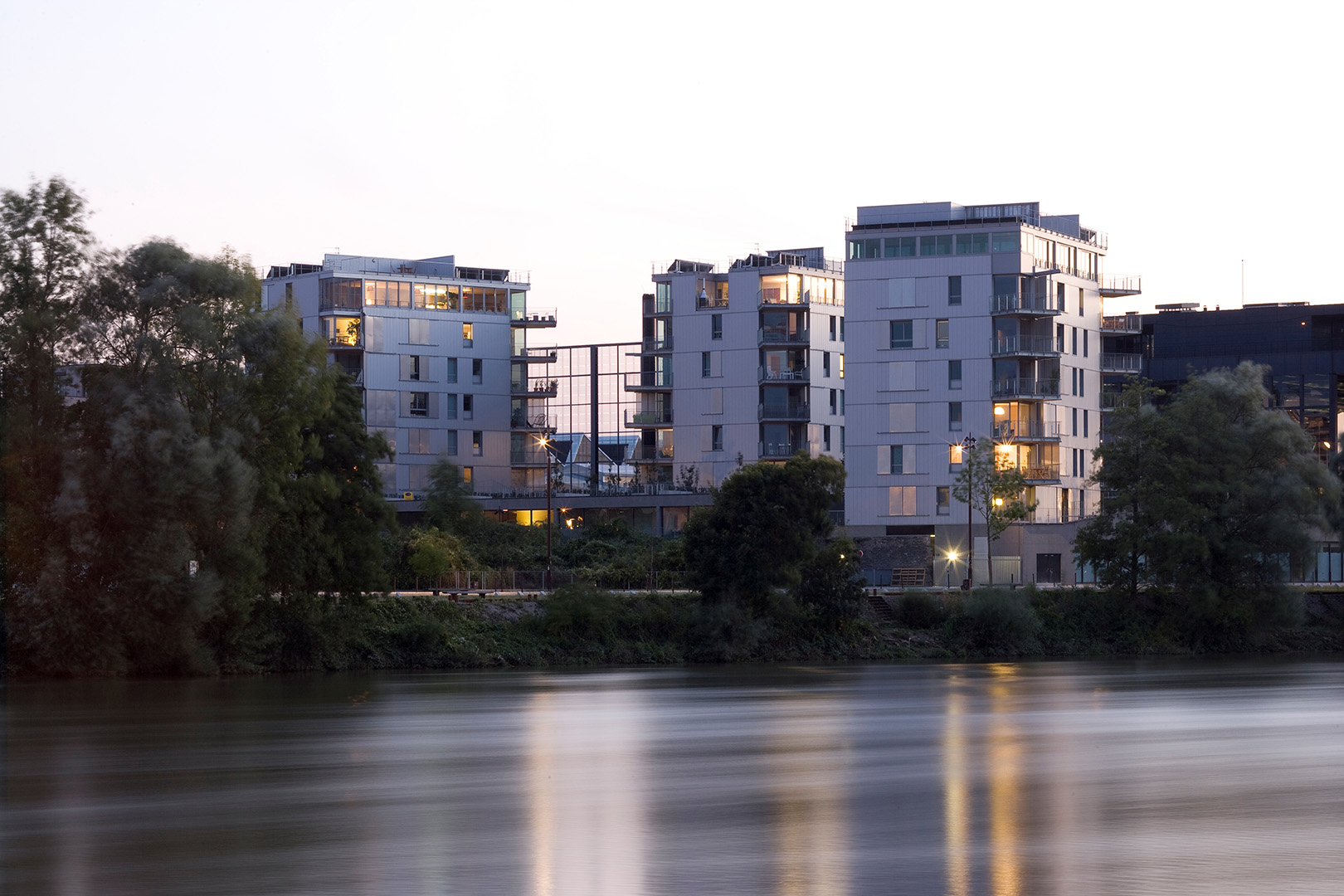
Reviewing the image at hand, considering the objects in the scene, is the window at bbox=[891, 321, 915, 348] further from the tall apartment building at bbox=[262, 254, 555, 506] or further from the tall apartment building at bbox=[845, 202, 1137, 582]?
the tall apartment building at bbox=[262, 254, 555, 506]

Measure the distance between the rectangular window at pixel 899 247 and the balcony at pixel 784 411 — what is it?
20.8 metres

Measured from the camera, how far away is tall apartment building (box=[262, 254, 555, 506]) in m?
141

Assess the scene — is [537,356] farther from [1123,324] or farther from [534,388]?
[1123,324]

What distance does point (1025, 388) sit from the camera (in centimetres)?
12188

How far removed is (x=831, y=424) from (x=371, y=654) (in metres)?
73.7

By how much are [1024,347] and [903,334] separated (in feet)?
28.5

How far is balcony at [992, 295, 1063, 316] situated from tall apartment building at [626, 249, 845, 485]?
23729 mm

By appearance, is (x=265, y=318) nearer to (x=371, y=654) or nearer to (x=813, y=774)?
(x=371, y=654)

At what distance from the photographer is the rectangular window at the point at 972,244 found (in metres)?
123

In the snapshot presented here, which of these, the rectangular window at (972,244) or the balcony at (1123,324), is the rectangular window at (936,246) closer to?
the rectangular window at (972,244)

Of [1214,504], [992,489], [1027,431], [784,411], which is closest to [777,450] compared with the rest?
[784,411]

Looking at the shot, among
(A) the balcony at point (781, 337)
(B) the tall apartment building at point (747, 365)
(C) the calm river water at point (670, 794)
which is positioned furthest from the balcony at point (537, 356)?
(C) the calm river water at point (670, 794)

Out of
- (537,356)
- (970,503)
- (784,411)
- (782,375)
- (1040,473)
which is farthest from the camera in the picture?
(537,356)

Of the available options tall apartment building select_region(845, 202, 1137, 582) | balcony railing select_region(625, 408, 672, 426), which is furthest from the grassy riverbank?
balcony railing select_region(625, 408, 672, 426)
